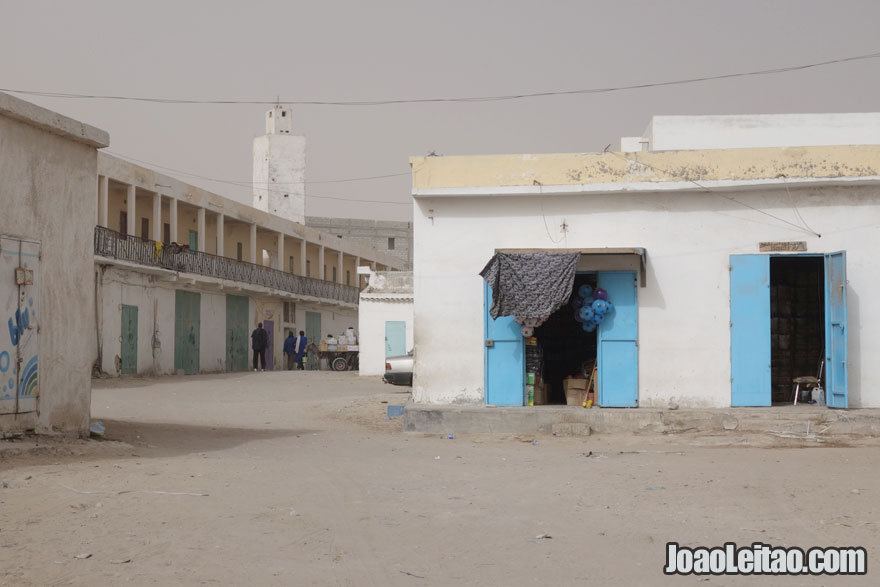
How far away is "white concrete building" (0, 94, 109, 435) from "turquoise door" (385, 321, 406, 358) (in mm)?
20263

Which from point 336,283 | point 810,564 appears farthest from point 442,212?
point 336,283

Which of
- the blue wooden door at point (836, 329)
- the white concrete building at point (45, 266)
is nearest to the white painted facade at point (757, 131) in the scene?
the blue wooden door at point (836, 329)

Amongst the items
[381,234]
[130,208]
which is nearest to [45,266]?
[130,208]

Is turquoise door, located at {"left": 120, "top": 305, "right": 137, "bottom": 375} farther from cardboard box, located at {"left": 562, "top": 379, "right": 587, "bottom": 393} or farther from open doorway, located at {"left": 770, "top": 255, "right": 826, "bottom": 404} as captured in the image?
open doorway, located at {"left": 770, "top": 255, "right": 826, "bottom": 404}

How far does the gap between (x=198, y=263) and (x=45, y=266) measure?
80.8 ft

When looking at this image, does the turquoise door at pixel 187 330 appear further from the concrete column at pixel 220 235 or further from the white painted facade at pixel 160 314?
the concrete column at pixel 220 235

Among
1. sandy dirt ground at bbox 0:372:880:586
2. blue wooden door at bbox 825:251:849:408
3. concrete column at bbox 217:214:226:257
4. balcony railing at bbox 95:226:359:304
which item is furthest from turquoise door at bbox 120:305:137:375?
blue wooden door at bbox 825:251:849:408

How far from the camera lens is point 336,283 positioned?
5181 cm

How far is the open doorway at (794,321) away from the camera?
1686cm

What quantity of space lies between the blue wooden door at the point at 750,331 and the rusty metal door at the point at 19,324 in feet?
31.3

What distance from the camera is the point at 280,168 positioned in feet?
168

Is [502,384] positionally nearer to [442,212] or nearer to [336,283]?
[442,212]

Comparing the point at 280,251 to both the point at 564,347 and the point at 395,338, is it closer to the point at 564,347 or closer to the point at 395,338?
the point at 395,338

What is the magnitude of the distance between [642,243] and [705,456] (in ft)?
13.6
